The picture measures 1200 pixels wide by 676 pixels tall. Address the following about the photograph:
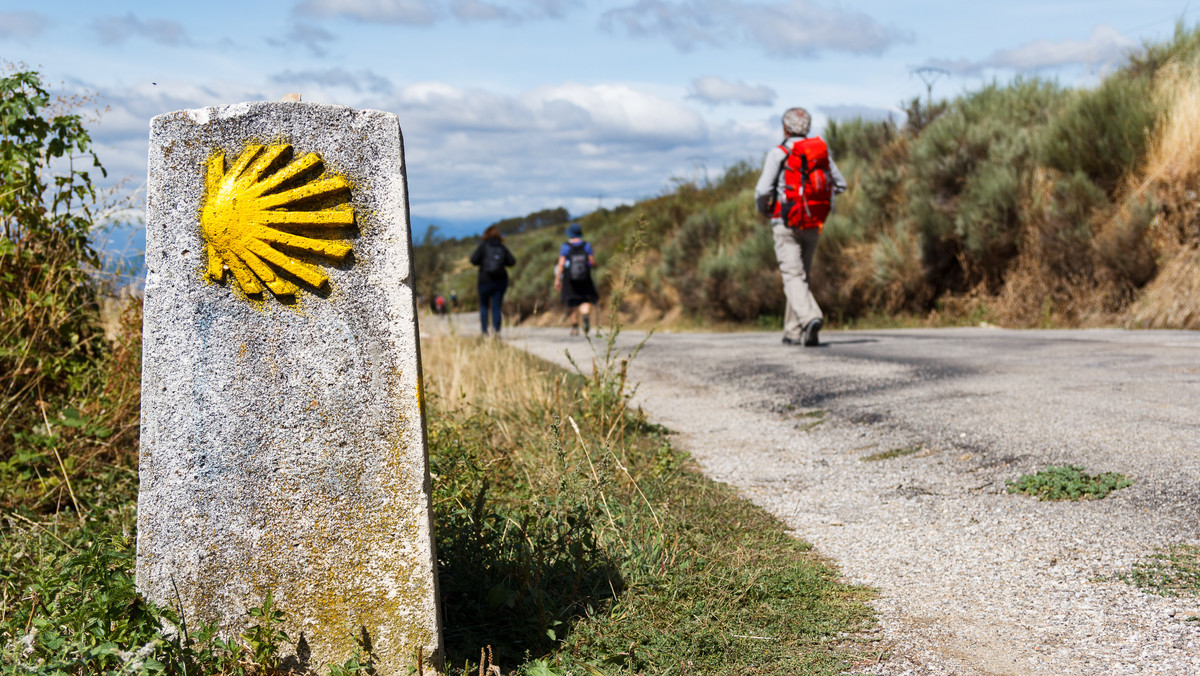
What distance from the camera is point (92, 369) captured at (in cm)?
488

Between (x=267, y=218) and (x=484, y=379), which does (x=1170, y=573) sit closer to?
(x=267, y=218)

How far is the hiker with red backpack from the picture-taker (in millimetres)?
8625

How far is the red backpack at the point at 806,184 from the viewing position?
28.2 feet

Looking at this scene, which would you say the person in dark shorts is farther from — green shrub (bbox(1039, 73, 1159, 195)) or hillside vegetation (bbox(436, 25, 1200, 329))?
green shrub (bbox(1039, 73, 1159, 195))

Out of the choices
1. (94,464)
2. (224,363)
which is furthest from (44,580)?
(94,464)

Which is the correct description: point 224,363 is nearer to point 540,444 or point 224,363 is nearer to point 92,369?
point 540,444

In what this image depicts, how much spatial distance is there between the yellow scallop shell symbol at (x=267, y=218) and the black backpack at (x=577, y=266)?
1079 cm

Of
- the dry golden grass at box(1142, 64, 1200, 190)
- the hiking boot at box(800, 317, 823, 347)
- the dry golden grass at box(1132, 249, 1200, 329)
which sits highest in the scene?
the dry golden grass at box(1142, 64, 1200, 190)

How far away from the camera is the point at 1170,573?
3.10 meters

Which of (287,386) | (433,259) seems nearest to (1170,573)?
(287,386)

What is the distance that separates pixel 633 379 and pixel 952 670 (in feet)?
18.7

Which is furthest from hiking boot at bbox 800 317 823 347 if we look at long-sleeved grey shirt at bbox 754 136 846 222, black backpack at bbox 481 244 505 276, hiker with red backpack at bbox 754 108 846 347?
black backpack at bbox 481 244 505 276

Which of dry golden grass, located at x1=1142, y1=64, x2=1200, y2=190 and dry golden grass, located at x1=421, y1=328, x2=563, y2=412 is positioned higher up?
dry golden grass, located at x1=1142, y1=64, x2=1200, y2=190

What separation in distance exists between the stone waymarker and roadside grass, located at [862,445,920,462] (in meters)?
3.21
